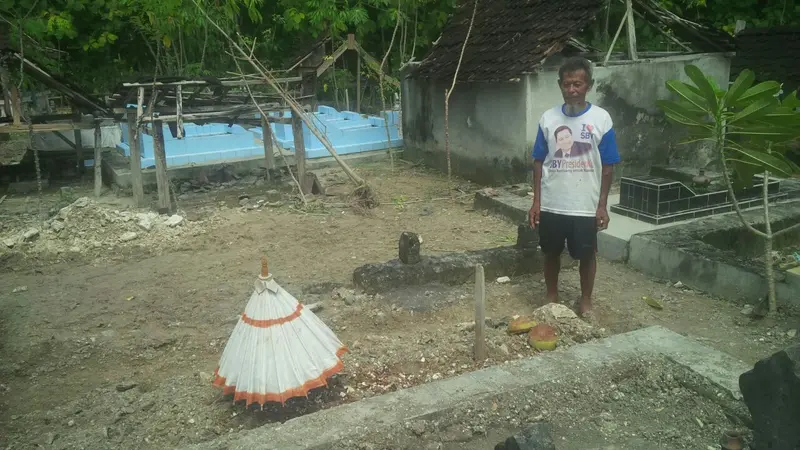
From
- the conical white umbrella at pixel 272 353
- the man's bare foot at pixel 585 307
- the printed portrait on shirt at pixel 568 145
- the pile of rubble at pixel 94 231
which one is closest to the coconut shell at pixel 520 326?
the man's bare foot at pixel 585 307

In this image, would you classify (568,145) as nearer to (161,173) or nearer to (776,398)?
(776,398)

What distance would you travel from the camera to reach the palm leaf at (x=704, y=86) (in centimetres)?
413

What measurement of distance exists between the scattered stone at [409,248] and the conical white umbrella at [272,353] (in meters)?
2.10

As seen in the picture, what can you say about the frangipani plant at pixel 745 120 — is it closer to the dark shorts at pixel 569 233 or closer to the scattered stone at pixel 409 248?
the dark shorts at pixel 569 233

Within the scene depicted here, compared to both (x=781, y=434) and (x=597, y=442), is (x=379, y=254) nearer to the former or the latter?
(x=597, y=442)

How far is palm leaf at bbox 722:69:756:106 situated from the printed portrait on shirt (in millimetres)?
1046

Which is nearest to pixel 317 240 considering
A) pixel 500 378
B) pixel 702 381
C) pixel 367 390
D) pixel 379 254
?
pixel 379 254

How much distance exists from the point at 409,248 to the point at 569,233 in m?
1.52

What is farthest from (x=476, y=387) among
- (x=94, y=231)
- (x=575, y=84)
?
(x=94, y=231)

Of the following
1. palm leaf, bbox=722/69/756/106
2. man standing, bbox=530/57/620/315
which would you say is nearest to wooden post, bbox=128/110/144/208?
man standing, bbox=530/57/620/315

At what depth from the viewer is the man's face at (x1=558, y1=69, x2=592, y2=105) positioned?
397 cm

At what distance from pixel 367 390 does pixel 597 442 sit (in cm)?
128

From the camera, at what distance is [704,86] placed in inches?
164

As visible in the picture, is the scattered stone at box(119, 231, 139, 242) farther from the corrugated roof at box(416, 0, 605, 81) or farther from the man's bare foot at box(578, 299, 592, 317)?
the man's bare foot at box(578, 299, 592, 317)
